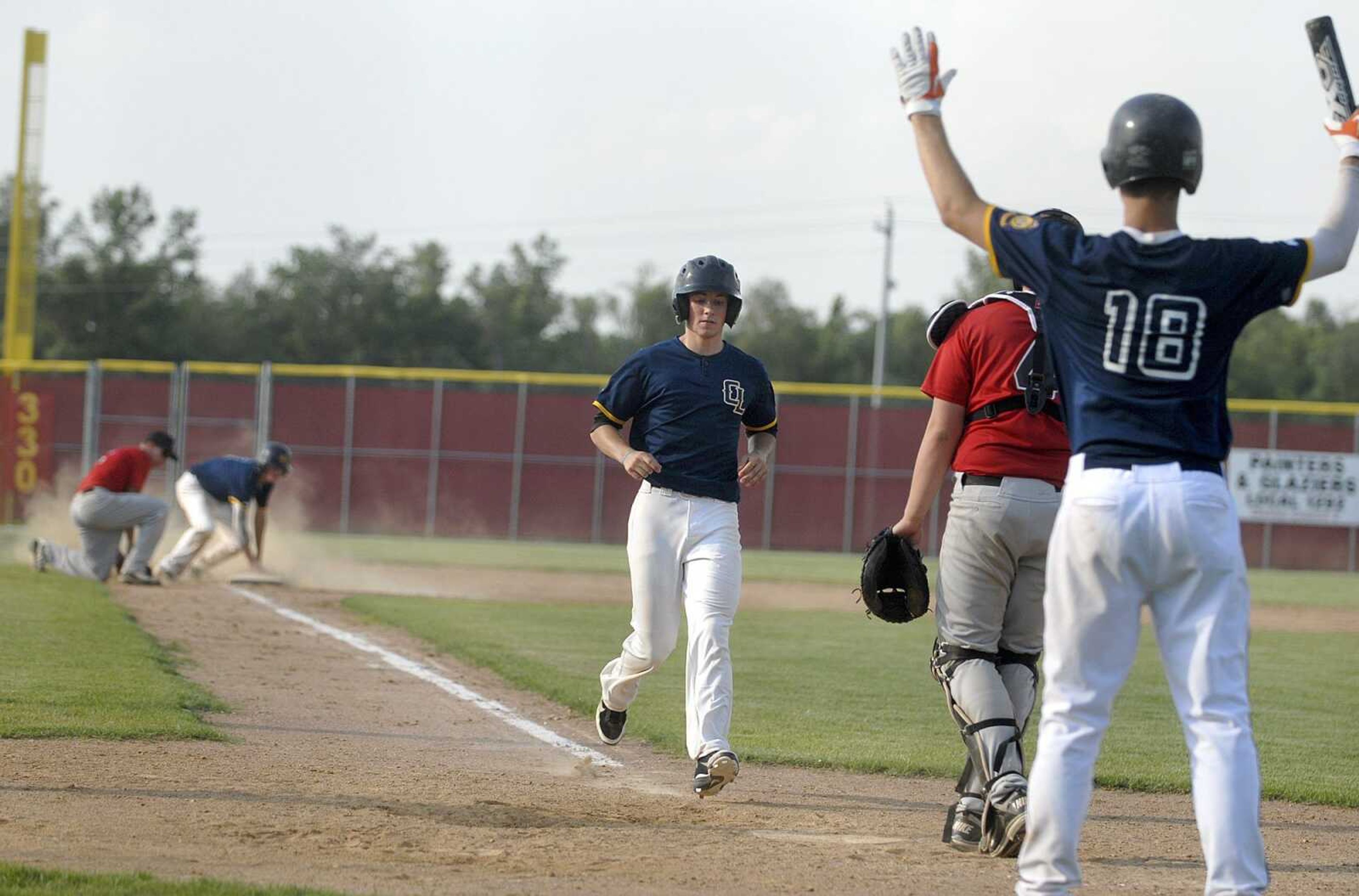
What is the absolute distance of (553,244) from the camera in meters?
73.2

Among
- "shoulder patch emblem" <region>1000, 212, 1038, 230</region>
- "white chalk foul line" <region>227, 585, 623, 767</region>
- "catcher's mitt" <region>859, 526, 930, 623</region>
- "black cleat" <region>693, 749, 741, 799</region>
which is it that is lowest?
"white chalk foul line" <region>227, 585, 623, 767</region>

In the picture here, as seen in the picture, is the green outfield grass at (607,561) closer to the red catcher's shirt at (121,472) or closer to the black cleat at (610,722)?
the red catcher's shirt at (121,472)

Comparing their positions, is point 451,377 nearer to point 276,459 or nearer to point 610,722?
point 276,459

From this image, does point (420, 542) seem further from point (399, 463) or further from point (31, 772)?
point (31, 772)

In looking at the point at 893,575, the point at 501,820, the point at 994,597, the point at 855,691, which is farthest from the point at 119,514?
the point at 994,597

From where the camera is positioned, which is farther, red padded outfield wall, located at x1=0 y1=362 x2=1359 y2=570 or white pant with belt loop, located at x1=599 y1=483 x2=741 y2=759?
red padded outfield wall, located at x1=0 y1=362 x2=1359 y2=570

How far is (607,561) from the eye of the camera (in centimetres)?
2592

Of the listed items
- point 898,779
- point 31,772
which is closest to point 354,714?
point 31,772

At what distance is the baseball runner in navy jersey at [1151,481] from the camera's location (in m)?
3.43

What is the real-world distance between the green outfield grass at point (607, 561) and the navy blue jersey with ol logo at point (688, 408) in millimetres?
15056

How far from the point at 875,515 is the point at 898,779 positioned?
951 inches

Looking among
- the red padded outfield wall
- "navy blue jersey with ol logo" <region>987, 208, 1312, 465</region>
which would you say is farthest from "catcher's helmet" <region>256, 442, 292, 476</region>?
the red padded outfield wall

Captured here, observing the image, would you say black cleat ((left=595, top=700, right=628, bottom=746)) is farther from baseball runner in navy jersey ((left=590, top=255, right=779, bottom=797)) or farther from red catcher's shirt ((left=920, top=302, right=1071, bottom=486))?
red catcher's shirt ((left=920, top=302, right=1071, bottom=486))

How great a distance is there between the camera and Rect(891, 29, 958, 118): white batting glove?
12.5ft
